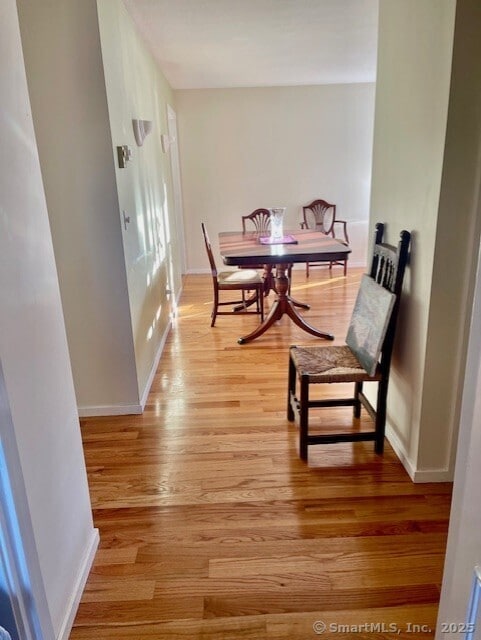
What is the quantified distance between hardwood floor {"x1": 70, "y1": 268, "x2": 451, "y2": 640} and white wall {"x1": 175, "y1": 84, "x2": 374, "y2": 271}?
3923 millimetres

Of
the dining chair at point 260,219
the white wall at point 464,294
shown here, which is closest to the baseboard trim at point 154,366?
the white wall at point 464,294

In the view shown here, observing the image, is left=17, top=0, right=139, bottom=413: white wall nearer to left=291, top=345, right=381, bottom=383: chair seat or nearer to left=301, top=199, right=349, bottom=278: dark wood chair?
left=291, top=345, right=381, bottom=383: chair seat

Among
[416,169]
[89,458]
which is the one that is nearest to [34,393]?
[89,458]

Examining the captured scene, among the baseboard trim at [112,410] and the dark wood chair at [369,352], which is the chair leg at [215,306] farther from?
the dark wood chair at [369,352]

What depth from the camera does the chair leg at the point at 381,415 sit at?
212 cm

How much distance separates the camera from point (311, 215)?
6164mm

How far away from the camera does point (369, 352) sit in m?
2.11

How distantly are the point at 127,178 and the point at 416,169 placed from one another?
162cm

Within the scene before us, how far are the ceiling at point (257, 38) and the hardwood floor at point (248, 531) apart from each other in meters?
2.46

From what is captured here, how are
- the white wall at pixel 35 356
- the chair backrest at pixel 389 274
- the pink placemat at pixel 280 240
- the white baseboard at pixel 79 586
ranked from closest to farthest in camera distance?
the white wall at pixel 35 356 < the white baseboard at pixel 79 586 < the chair backrest at pixel 389 274 < the pink placemat at pixel 280 240

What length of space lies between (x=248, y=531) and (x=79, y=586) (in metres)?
0.63

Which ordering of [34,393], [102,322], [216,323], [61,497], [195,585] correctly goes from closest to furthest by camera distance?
[34,393] → [61,497] → [195,585] → [102,322] → [216,323]

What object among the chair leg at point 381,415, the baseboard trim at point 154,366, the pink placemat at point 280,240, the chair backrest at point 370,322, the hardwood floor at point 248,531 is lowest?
the hardwood floor at point 248,531

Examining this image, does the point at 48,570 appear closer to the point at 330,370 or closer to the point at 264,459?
the point at 264,459
